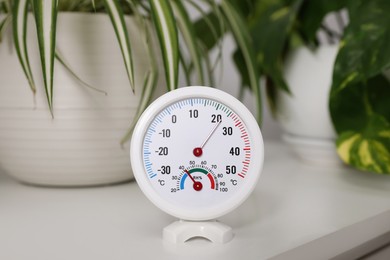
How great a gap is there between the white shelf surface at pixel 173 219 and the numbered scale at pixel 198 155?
37mm

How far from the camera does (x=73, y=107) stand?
27.6 inches

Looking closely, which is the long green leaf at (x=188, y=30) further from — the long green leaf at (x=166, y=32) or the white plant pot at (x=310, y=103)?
the white plant pot at (x=310, y=103)

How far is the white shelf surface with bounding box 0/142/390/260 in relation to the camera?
1.59ft

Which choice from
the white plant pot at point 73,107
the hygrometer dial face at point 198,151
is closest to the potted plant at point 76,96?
the white plant pot at point 73,107

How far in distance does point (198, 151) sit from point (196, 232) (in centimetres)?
9

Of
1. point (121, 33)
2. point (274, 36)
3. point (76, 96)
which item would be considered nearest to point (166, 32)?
point (121, 33)

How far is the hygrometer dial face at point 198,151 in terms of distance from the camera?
52cm

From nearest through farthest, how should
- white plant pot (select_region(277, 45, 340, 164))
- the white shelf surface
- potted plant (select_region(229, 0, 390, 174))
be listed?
the white shelf surface
potted plant (select_region(229, 0, 390, 174))
white plant pot (select_region(277, 45, 340, 164))

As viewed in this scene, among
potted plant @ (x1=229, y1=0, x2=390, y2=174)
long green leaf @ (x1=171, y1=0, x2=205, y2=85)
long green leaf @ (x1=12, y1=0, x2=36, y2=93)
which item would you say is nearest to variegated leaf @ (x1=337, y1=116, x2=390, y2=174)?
potted plant @ (x1=229, y1=0, x2=390, y2=174)

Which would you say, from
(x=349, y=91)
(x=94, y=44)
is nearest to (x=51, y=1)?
(x=94, y=44)

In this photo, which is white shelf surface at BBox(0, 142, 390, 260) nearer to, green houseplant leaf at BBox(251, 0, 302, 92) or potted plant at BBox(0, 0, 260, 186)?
potted plant at BBox(0, 0, 260, 186)

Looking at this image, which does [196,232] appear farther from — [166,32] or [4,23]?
[4,23]

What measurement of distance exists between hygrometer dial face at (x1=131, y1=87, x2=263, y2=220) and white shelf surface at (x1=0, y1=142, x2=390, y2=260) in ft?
0.16

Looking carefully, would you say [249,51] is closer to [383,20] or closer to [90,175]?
[383,20]
